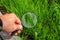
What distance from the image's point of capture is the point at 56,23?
2.88m

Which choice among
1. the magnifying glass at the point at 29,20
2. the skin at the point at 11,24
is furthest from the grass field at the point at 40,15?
the skin at the point at 11,24

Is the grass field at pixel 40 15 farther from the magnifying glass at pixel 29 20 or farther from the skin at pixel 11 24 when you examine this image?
the skin at pixel 11 24

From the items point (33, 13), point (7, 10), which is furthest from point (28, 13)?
point (7, 10)

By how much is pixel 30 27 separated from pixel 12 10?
1.23 ft

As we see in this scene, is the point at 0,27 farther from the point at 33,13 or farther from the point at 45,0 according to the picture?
the point at 45,0

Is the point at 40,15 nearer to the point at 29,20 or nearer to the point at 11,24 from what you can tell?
the point at 29,20

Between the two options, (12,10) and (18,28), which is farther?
(12,10)

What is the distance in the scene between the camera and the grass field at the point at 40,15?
279 cm

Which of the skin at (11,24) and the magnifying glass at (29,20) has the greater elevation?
the skin at (11,24)

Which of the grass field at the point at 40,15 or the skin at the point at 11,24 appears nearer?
the skin at the point at 11,24

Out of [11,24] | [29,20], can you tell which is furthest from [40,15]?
[11,24]

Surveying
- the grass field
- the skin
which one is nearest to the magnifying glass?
the grass field

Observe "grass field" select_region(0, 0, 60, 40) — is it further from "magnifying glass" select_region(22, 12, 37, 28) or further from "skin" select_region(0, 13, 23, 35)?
"skin" select_region(0, 13, 23, 35)

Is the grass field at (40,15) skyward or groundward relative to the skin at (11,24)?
groundward
